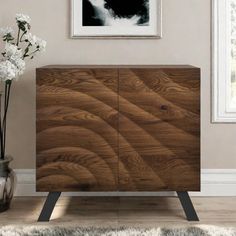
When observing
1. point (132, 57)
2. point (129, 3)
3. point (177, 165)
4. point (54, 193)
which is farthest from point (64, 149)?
point (129, 3)

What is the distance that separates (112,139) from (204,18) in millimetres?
1059

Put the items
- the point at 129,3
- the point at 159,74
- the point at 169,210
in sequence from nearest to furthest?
1. the point at 159,74
2. the point at 169,210
3. the point at 129,3

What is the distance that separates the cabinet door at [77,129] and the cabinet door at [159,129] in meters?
0.06

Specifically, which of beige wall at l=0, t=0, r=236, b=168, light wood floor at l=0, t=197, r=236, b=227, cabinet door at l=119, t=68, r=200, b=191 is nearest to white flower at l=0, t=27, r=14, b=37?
beige wall at l=0, t=0, r=236, b=168

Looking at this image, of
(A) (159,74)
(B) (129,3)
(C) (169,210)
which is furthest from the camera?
(B) (129,3)

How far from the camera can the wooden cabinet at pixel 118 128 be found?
Answer: 3014mm

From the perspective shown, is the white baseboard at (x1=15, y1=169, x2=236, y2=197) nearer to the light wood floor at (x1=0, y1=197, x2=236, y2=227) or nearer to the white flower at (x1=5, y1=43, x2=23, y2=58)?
the light wood floor at (x1=0, y1=197, x2=236, y2=227)

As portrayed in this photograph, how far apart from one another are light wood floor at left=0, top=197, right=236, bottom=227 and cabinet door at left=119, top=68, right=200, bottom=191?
0.18m

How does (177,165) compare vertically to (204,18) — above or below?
below

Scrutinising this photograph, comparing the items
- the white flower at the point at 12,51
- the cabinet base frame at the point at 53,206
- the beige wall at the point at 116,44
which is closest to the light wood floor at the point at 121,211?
the cabinet base frame at the point at 53,206

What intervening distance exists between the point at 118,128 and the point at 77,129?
22 centimetres

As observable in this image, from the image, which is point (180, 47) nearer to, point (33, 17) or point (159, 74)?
point (159, 74)

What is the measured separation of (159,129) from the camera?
3.04 metres

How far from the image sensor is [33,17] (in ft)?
11.6
